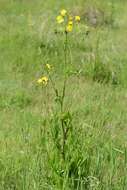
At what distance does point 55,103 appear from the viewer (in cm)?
443

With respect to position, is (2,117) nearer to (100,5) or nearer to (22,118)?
(22,118)

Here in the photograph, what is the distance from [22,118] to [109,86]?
1367 mm

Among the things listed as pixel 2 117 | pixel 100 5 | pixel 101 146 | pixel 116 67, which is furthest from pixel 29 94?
pixel 100 5

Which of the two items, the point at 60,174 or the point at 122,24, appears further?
the point at 122,24

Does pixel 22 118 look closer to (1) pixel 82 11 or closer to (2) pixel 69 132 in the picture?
(2) pixel 69 132

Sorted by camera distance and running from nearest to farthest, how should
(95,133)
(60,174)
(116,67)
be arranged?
(60,174) < (95,133) < (116,67)

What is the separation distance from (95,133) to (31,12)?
5.01 m

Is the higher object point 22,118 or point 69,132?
point 69,132

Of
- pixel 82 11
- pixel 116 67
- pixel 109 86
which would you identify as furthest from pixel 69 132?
pixel 82 11

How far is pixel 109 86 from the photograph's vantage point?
6.00 m

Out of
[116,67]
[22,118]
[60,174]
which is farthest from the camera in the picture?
[116,67]

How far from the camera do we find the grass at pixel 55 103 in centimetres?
360

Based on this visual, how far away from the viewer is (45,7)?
8.95m

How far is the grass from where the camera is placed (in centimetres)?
360
